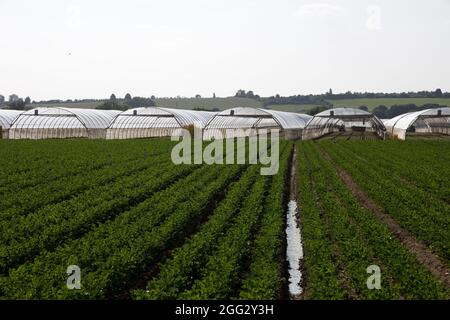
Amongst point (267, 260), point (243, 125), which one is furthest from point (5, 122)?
point (267, 260)

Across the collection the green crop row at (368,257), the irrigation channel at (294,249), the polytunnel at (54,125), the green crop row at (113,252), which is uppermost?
the polytunnel at (54,125)

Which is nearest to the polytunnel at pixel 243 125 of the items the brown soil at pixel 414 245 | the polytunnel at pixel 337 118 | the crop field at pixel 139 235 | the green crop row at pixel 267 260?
the polytunnel at pixel 337 118

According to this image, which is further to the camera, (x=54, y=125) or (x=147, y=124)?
(x=147, y=124)

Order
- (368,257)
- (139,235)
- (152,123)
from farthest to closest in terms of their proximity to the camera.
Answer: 1. (152,123)
2. (139,235)
3. (368,257)

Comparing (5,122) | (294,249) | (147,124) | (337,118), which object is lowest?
(294,249)

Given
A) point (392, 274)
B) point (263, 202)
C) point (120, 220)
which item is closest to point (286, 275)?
point (392, 274)

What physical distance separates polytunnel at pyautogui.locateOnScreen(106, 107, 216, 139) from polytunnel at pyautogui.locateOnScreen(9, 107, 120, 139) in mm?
1719

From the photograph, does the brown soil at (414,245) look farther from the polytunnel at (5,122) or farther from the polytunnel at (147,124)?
the polytunnel at (5,122)

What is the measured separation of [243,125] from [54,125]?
80.8 ft

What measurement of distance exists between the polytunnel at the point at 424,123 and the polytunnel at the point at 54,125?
35312mm

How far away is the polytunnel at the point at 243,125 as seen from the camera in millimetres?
49969

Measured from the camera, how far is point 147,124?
50500mm

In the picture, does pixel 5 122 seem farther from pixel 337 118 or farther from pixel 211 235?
pixel 211 235

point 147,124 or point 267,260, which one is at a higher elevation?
point 147,124
